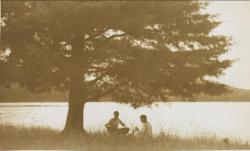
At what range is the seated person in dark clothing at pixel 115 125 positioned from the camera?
7.21m

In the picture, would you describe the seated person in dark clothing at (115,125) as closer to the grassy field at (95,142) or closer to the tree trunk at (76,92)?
the grassy field at (95,142)

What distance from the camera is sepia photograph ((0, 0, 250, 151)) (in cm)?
711

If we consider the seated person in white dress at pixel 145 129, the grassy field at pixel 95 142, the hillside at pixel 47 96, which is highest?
the hillside at pixel 47 96

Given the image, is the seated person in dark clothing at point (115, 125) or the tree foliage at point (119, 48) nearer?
the tree foliage at point (119, 48)

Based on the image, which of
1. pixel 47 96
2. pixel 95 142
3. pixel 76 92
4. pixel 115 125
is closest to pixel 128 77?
pixel 115 125

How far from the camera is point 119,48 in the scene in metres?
7.13

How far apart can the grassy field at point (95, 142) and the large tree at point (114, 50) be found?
1.11 feet

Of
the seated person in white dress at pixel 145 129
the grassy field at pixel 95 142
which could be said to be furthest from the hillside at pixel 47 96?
the seated person in white dress at pixel 145 129

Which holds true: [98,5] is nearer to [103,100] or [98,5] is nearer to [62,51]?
[62,51]

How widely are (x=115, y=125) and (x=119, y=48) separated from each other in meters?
1.49

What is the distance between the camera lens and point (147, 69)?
23.3 ft

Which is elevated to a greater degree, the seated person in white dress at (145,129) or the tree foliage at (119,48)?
the tree foliage at (119,48)

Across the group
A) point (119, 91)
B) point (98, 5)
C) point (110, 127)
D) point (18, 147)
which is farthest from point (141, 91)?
point (18, 147)

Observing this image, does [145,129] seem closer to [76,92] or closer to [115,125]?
[115,125]
